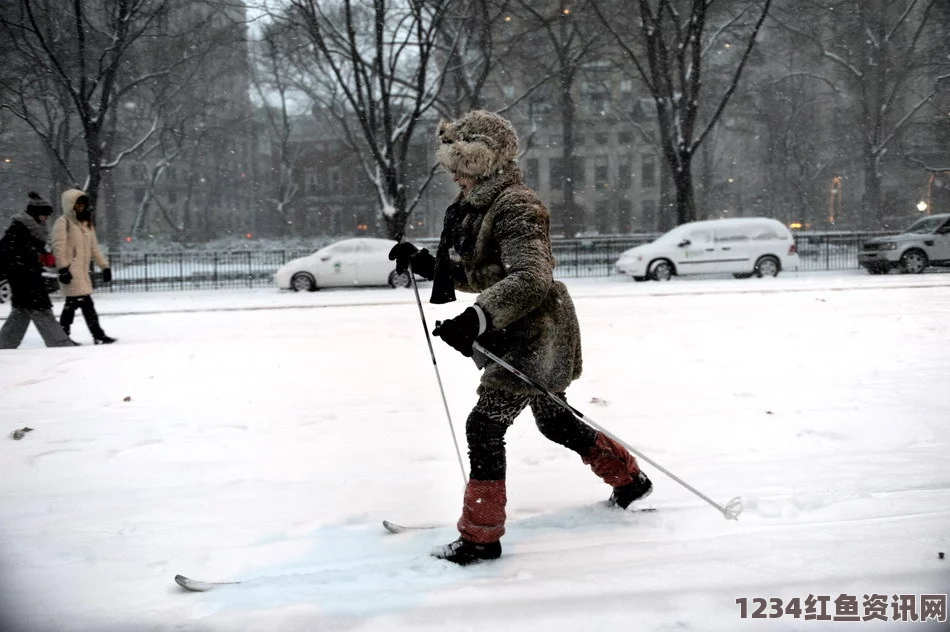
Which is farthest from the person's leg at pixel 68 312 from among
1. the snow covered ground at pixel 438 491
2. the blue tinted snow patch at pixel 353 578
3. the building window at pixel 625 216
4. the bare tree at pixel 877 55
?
the building window at pixel 625 216

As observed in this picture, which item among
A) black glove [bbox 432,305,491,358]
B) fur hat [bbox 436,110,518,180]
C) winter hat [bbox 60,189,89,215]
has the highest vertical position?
winter hat [bbox 60,189,89,215]

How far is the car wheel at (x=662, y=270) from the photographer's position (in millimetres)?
20234

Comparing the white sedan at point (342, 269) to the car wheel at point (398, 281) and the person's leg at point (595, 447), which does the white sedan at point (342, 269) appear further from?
the person's leg at point (595, 447)

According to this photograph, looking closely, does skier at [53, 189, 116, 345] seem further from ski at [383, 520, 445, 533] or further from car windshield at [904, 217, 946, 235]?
car windshield at [904, 217, 946, 235]

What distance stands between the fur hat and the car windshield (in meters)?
20.8

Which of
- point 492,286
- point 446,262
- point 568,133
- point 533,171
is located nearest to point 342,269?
point 446,262

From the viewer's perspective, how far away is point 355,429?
17.6ft

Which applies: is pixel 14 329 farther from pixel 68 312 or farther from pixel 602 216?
pixel 602 216

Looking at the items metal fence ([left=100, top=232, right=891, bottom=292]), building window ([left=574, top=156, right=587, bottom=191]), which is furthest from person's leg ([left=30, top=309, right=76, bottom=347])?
building window ([left=574, top=156, right=587, bottom=191])

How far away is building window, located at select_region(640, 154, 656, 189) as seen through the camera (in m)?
67.6

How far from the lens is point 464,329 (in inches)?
113

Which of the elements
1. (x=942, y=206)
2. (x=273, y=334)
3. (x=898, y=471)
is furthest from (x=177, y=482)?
(x=942, y=206)

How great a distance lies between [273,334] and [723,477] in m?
7.29

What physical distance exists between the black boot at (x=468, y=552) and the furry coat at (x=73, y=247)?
7215 millimetres
